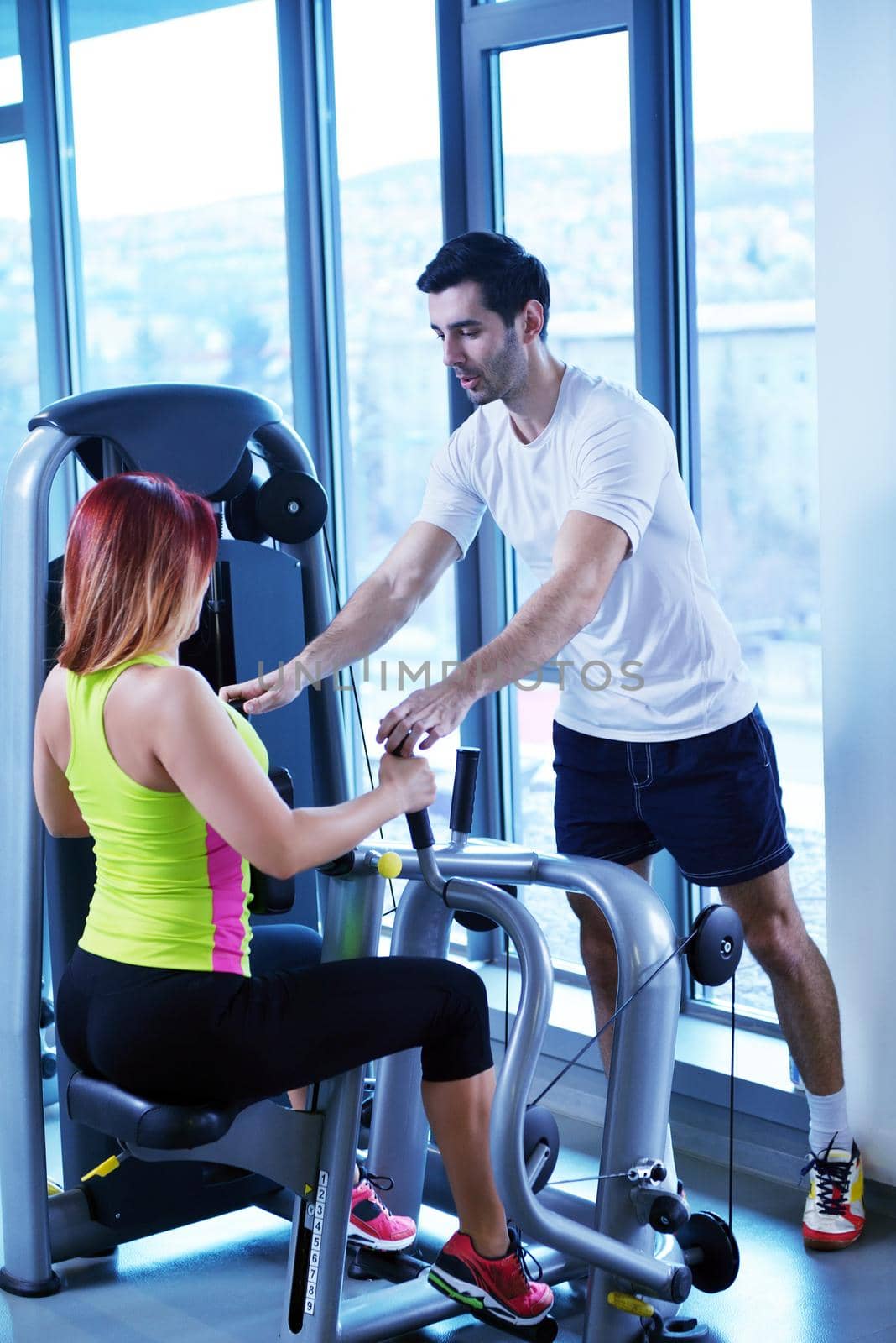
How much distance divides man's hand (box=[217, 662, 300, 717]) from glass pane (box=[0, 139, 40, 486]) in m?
2.83

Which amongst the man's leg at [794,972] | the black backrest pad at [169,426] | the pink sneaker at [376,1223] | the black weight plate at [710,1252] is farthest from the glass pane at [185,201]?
the black weight plate at [710,1252]

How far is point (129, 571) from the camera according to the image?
5.91 ft

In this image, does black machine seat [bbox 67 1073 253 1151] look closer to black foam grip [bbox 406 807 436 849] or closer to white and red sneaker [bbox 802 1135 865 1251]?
black foam grip [bbox 406 807 436 849]

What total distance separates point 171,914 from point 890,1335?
123 cm

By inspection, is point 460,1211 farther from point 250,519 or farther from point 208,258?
point 208,258

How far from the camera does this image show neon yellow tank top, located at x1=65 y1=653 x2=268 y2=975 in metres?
1.80

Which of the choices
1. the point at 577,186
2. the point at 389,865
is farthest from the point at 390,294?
the point at 389,865

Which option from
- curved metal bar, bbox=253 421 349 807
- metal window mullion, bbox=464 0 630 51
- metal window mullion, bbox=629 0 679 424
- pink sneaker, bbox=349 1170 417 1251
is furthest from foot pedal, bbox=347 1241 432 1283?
metal window mullion, bbox=464 0 630 51

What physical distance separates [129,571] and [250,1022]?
0.56 metres

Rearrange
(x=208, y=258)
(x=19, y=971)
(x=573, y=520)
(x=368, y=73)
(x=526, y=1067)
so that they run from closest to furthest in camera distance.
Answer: (x=526, y=1067) → (x=573, y=520) → (x=19, y=971) → (x=368, y=73) → (x=208, y=258)

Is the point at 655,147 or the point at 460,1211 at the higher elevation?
the point at 655,147

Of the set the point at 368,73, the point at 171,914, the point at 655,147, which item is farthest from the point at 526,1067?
the point at 368,73

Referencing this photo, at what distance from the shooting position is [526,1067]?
75.7 inches

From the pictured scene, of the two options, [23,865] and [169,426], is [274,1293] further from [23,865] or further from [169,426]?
[169,426]
